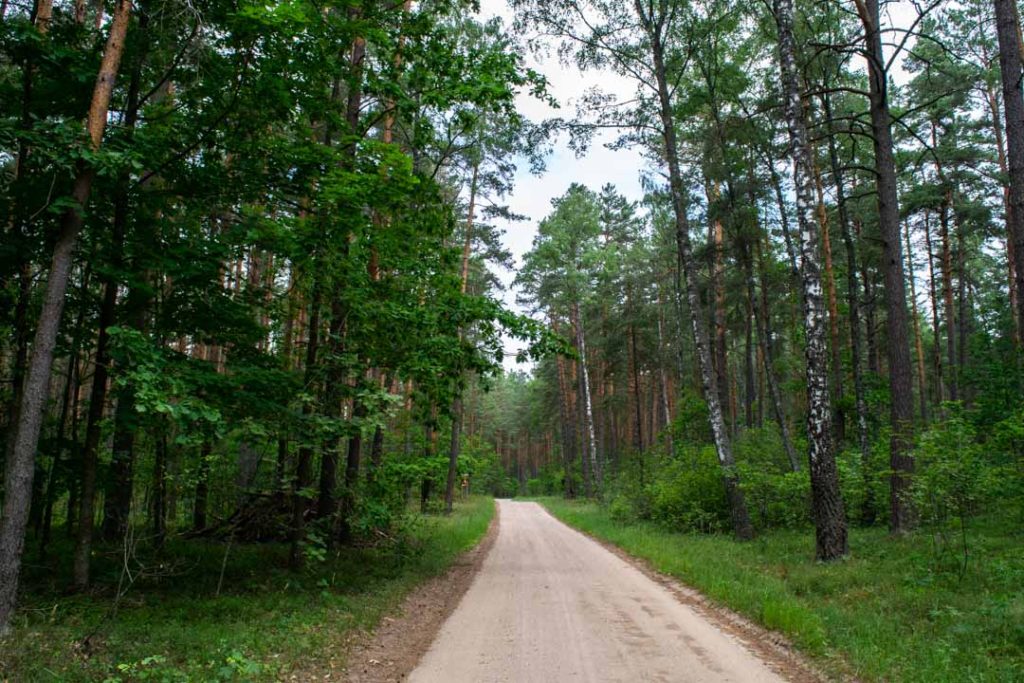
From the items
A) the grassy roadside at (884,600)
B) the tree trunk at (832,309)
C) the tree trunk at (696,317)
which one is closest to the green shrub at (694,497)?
the tree trunk at (696,317)

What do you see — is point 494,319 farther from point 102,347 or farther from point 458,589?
point 102,347

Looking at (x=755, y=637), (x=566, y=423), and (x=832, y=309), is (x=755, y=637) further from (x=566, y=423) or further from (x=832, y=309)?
(x=566, y=423)

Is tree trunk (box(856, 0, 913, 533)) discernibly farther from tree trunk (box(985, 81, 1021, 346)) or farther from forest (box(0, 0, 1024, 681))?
tree trunk (box(985, 81, 1021, 346))

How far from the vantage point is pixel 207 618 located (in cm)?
678

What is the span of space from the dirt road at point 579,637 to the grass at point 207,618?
1279mm

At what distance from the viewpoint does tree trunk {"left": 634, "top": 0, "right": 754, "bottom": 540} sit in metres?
13.6

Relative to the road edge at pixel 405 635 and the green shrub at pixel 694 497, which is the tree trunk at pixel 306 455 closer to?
the road edge at pixel 405 635

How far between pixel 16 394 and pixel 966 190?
26815 millimetres

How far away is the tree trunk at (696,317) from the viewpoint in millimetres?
13617

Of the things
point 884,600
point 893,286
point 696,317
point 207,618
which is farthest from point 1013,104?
point 207,618

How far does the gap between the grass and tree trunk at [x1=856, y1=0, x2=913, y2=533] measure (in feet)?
29.1

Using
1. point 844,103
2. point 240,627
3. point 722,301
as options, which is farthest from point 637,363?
point 240,627

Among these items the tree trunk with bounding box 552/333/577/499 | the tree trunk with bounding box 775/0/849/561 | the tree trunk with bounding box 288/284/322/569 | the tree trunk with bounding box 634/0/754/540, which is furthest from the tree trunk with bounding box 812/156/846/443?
the tree trunk with bounding box 552/333/577/499

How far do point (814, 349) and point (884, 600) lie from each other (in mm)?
4102
